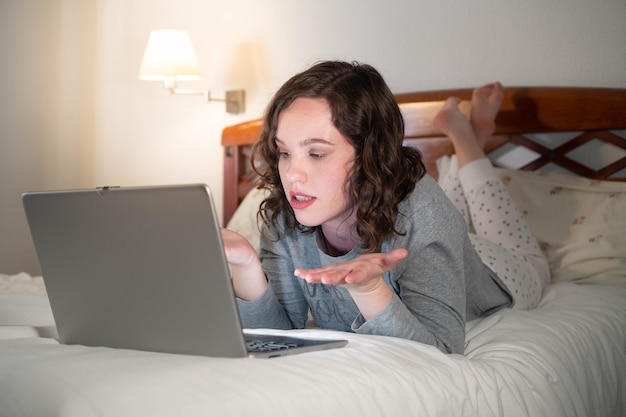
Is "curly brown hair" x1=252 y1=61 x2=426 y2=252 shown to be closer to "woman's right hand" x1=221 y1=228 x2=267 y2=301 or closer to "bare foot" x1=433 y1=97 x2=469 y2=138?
"woman's right hand" x1=221 y1=228 x2=267 y2=301

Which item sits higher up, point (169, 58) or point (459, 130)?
point (169, 58)

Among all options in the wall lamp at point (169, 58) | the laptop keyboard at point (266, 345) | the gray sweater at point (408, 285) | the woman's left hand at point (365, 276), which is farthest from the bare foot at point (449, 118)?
the laptop keyboard at point (266, 345)

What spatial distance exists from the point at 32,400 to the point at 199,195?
301 millimetres

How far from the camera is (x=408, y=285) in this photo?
1.39 m

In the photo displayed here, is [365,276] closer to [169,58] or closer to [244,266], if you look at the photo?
[244,266]

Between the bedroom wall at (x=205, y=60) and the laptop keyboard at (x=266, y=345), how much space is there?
1.60 metres

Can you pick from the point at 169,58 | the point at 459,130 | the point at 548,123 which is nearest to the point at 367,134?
the point at 459,130

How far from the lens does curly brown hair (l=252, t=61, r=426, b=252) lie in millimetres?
1382

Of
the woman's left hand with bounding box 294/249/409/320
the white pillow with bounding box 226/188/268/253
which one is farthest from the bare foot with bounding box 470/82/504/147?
the woman's left hand with bounding box 294/249/409/320

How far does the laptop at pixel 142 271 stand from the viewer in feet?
3.30

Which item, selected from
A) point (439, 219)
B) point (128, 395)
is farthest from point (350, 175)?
point (128, 395)

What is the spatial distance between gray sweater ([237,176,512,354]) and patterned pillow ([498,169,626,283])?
0.68m

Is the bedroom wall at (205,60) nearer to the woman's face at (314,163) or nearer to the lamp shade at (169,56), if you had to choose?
the lamp shade at (169,56)

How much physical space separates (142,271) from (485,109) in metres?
1.58
